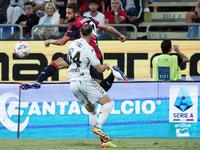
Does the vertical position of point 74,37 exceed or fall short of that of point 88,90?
it exceeds it

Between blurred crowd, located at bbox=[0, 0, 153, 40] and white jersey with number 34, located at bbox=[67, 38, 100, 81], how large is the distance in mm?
4513

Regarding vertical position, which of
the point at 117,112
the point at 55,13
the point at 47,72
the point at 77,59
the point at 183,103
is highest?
the point at 55,13

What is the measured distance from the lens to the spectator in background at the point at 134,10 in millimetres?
12125

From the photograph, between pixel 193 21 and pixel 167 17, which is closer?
pixel 193 21

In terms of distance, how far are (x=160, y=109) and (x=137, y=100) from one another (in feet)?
1.68

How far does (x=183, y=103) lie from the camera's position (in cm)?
900

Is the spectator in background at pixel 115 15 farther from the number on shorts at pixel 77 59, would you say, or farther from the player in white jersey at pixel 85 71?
the number on shorts at pixel 77 59

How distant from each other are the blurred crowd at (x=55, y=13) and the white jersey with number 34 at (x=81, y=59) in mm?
4513

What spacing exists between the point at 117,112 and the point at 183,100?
1.40 meters

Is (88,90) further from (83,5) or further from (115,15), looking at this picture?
(83,5)

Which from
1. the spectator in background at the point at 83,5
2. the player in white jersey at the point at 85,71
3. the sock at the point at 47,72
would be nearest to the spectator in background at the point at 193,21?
the spectator in background at the point at 83,5

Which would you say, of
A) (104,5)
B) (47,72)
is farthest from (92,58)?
(104,5)

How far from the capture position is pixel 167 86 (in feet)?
29.5

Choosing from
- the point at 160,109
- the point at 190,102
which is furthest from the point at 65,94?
the point at 190,102
